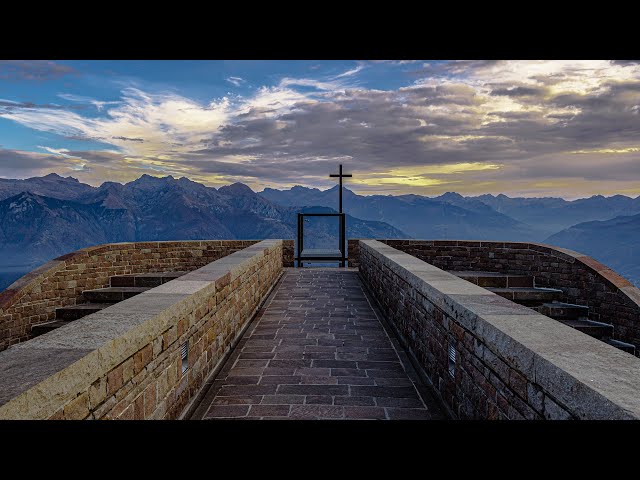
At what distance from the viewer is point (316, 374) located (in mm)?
4766

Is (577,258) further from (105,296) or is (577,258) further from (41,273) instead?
(41,273)

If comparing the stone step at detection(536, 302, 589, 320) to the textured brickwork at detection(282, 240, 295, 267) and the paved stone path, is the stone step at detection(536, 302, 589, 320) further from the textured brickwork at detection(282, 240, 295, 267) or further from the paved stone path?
the textured brickwork at detection(282, 240, 295, 267)

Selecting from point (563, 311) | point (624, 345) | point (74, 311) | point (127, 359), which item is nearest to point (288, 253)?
point (74, 311)

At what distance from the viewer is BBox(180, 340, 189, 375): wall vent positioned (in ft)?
12.5

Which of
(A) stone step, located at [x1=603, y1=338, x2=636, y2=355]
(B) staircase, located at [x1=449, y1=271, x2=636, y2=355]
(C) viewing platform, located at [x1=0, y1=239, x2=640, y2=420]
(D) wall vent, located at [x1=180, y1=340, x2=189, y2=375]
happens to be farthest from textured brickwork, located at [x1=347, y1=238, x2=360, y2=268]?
(D) wall vent, located at [x1=180, y1=340, x2=189, y2=375]

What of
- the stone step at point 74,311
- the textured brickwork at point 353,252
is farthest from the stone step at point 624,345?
the stone step at point 74,311

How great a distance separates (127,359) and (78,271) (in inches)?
352

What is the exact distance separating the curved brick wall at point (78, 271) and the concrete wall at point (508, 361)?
853 cm
